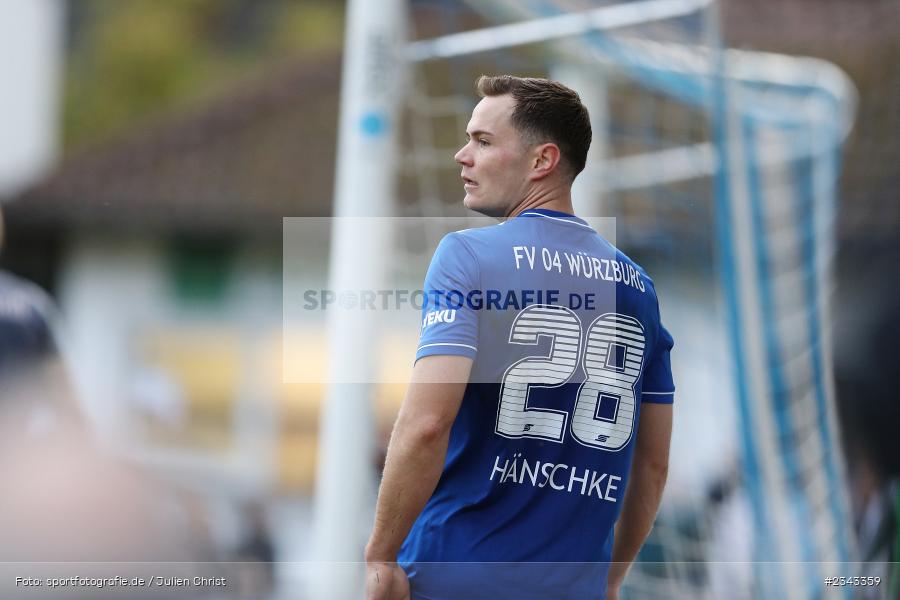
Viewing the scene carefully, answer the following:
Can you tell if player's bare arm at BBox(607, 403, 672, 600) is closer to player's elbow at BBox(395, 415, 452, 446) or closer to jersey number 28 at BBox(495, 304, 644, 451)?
jersey number 28 at BBox(495, 304, 644, 451)

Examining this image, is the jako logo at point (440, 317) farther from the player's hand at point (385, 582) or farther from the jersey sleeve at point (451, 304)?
the player's hand at point (385, 582)

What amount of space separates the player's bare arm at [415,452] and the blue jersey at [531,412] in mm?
55

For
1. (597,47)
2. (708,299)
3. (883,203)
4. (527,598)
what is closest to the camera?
(527,598)

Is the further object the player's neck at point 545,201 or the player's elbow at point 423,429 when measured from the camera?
the player's neck at point 545,201

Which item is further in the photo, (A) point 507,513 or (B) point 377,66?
(B) point 377,66

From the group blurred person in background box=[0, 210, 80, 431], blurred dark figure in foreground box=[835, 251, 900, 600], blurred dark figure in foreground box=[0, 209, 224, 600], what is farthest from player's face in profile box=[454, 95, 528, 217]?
blurred dark figure in foreground box=[835, 251, 900, 600]

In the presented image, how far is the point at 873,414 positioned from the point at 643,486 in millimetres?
3985

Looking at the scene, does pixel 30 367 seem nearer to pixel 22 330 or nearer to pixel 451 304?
pixel 22 330

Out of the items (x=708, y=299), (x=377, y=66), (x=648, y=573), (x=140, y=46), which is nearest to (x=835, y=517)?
(x=648, y=573)

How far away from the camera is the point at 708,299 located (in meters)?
6.80

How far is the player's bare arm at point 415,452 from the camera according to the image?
200cm

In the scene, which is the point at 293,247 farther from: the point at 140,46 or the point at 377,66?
the point at 140,46

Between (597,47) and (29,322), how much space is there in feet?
7.60

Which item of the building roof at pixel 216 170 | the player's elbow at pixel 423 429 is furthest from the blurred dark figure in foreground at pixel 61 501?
the building roof at pixel 216 170
